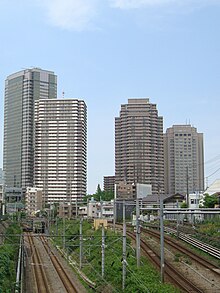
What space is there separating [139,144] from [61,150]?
66.5 feet

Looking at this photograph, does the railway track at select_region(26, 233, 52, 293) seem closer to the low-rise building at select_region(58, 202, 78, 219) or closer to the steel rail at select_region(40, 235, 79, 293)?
the steel rail at select_region(40, 235, 79, 293)

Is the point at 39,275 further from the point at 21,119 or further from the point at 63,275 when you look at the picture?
the point at 21,119

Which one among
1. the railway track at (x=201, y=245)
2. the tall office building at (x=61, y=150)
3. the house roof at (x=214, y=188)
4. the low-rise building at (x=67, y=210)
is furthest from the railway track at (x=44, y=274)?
the tall office building at (x=61, y=150)

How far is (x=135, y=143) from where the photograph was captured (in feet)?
376

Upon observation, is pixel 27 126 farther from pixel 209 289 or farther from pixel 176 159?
pixel 209 289

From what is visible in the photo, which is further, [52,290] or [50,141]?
[50,141]

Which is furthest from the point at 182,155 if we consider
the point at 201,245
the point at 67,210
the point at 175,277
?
Answer: the point at 175,277

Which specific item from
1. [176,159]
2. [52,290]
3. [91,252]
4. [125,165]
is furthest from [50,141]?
[52,290]

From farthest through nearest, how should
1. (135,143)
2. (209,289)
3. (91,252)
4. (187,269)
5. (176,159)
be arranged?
(176,159)
(135,143)
(91,252)
(187,269)
(209,289)

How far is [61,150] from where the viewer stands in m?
120

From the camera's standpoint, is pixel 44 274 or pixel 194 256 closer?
pixel 194 256

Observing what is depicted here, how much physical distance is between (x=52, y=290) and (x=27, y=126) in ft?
371

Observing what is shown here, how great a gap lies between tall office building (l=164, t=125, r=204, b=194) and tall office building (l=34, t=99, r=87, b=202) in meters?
24.0

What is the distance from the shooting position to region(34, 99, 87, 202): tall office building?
388 feet
